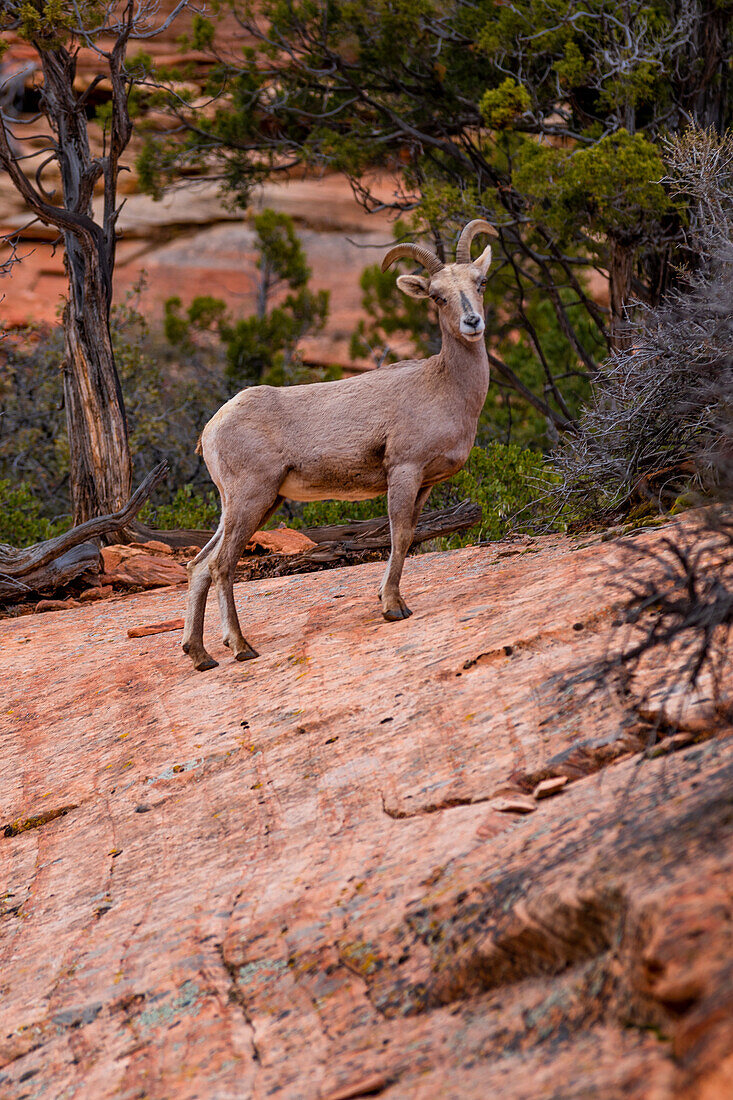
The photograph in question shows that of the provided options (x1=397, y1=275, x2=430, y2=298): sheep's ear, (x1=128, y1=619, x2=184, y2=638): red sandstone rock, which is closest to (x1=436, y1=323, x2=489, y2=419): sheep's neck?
(x1=397, y1=275, x2=430, y2=298): sheep's ear

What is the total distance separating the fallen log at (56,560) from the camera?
1012 centimetres

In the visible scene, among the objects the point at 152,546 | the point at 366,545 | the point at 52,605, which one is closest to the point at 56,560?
the point at 52,605

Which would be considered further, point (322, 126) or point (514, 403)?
point (514, 403)

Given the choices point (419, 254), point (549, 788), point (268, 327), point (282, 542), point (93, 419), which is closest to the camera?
point (549, 788)

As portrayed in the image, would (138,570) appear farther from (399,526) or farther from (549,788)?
(549,788)

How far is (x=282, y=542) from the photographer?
1054cm

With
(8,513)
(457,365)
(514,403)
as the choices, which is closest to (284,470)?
(457,365)

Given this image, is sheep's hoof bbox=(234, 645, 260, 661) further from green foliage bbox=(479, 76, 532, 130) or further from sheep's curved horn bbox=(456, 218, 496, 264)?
green foliage bbox=(479, 76, 532, 130)

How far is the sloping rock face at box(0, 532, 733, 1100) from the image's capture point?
2.59 m

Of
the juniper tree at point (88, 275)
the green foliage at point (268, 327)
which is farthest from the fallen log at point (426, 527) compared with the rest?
the green foliage at point (268, 327)

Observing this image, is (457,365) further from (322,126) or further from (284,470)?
(322,126)

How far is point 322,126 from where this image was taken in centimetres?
1536

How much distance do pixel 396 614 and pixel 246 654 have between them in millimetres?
974

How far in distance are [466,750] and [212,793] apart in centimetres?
129
